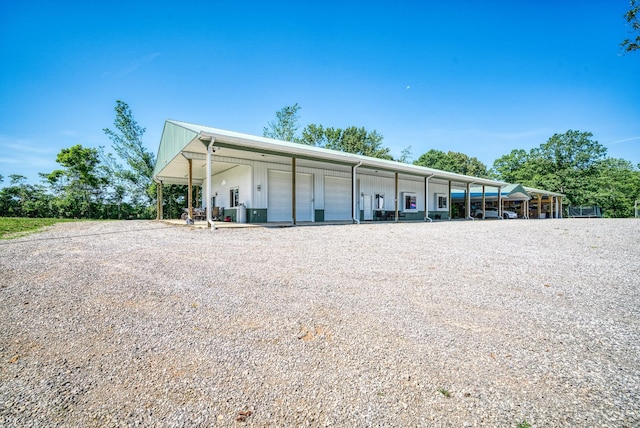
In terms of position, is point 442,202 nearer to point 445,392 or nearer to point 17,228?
point 445,392

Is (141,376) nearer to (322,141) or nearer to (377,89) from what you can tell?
(377,89)

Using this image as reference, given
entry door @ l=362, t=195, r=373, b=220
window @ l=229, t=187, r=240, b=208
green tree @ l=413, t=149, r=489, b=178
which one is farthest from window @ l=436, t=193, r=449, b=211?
green tree @ l=413, t=149, r=489, b=178

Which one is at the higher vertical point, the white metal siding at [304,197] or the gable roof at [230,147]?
the gable roof at [230,147]

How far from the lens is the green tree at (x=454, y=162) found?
1937 inches

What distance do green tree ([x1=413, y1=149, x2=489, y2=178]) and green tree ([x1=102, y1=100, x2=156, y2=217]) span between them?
3997 centimetres

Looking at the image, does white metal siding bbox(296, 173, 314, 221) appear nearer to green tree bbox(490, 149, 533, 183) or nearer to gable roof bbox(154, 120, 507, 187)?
gable roof bbox(154, 120, 507, 187)

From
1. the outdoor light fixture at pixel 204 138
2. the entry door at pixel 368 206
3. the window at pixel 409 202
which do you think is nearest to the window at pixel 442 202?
the window at pixel 409 202

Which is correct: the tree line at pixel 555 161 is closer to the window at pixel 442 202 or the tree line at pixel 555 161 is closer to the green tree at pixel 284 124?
the green tree at pixel 284 124

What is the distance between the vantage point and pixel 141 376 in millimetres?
2090

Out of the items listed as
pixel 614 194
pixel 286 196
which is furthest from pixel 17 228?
pixel 614 194

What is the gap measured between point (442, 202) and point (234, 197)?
54.0 feet

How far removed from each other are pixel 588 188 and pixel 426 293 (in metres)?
47.6

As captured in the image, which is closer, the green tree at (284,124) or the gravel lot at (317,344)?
the gravel lot at (317,344)

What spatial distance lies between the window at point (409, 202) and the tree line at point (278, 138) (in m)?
20.9
